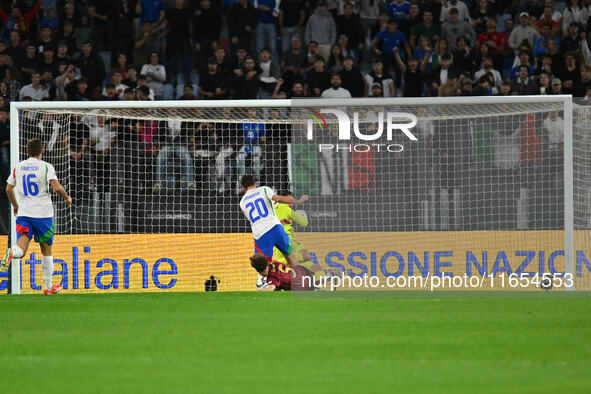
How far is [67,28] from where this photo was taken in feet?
71.6

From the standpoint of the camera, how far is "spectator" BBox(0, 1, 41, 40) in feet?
73.0

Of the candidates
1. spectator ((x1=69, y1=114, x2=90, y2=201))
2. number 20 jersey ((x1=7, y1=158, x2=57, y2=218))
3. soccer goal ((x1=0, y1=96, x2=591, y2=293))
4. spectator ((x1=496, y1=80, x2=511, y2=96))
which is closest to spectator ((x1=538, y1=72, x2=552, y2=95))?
spectator ((x1=496, y1=80, x2=511, y2=96))

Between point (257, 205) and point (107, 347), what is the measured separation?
7454 mm

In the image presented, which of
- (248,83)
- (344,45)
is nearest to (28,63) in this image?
(248,83)

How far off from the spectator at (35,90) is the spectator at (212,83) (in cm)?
309

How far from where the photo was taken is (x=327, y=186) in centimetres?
1539

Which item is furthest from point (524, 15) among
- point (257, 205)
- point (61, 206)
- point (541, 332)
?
point (541, 332)

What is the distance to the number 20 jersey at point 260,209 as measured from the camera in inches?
601

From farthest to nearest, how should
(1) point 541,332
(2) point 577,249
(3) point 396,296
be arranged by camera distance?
(2) point 577,249, (3) point 396,296, (1) point 541,332

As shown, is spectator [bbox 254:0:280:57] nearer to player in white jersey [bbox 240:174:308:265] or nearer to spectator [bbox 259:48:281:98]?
spectator [bbox 259:48:281:98]

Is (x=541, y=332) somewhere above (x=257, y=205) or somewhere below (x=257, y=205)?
below

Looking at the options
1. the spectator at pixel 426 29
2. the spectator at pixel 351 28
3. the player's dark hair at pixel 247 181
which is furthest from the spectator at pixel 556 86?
the player's dark hair at pixel 247 181

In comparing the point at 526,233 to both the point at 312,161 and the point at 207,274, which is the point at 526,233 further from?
the point at 207,274

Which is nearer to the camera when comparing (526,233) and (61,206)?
(526,233)
